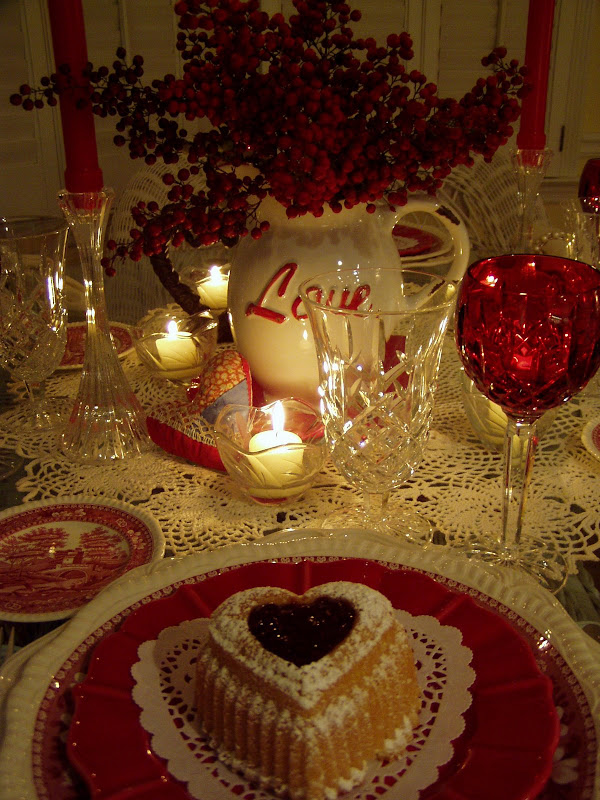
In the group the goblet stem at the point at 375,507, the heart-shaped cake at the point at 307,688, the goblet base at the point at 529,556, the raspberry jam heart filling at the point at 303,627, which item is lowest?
the goblet base at the point at 529,556

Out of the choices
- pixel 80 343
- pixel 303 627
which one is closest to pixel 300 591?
pixel 303 627

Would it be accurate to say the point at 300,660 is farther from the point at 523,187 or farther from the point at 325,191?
the point at 523,187

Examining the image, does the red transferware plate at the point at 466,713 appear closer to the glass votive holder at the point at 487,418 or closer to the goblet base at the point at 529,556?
the goblet base at the point at 529,556

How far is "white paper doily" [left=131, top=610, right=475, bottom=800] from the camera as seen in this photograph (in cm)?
39

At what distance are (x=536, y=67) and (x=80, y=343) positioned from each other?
76 cm

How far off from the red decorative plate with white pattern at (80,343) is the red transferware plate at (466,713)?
2.12 ft

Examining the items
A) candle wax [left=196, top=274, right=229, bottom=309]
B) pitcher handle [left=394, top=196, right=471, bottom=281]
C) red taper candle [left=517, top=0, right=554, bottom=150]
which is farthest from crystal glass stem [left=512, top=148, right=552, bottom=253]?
candle wax [left=196, top=274, right=229, bottom=309]

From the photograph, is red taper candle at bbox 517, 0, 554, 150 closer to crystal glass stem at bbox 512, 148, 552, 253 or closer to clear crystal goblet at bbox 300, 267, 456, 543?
crystal glass stem at bbox 512, 148, 552, 253

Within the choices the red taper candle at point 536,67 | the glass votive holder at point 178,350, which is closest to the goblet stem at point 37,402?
the glass votive holder at point 178,350

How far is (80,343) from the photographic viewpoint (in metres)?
1.17

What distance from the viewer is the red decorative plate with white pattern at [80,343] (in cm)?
111

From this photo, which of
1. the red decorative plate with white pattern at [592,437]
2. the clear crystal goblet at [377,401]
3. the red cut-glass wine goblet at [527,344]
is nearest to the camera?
the red cut-glass wine goblet at [527,344]

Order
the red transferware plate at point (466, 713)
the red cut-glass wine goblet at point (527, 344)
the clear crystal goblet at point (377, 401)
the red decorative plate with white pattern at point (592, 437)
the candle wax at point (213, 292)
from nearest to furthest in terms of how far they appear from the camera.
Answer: the red transferware plate at point (466, 713), the red cut-glass wine goblet at point (527, 344), the clear crystal goblet at point (377, 401), the red decorative plate with white pattern at point (592, 437), the candle wax at point (213, 292)

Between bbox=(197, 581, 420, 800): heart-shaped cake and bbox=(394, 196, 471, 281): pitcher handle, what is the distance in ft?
1.70
